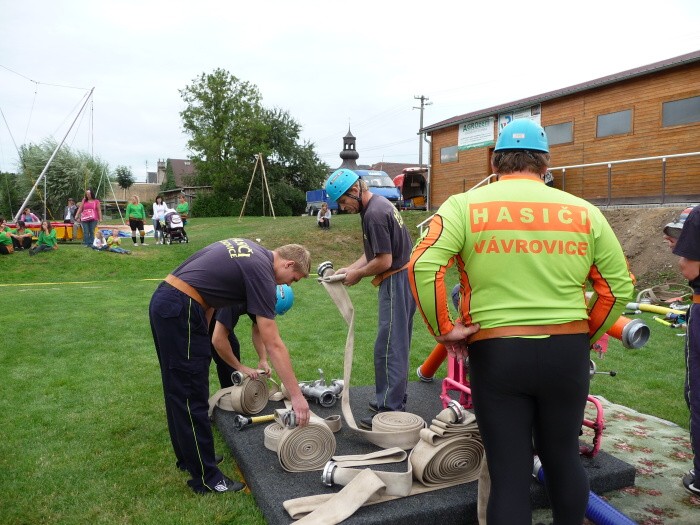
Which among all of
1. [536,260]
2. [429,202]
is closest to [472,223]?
[536,260]

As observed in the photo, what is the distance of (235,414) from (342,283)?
1333 mm

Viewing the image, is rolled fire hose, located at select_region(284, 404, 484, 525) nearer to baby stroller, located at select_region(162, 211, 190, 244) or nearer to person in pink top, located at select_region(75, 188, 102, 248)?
person in pink top, located at select_region(75, 188, 102, 248)

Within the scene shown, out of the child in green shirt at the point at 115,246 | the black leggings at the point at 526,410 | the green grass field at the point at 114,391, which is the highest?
the black leggings at the point at 526,410

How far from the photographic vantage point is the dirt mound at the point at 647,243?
11781 mm

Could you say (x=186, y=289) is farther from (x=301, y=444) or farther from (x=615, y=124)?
(x=615, y=124)

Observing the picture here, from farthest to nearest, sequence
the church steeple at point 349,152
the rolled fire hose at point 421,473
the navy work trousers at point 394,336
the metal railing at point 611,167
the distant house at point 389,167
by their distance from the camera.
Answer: the distant house at point 389,167
the church steeple at point 349,152
the metal railing at point 611,167
the navy work trousers at point 394,336
the rolled fire hose at point 421,473

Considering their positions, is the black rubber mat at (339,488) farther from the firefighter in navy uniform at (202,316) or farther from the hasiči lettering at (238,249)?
the hasiči lettering at (238,249)

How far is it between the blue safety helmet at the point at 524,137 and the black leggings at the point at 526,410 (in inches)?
29.4

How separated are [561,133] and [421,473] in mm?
15893

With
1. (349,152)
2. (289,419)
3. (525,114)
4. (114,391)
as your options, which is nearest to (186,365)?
(289,419)

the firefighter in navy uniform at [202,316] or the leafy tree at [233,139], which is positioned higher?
the leafy tree at [233,139]

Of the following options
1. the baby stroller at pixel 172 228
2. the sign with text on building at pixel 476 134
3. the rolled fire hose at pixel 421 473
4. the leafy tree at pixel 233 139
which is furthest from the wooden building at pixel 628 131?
the leafy tree at pixel 233 139

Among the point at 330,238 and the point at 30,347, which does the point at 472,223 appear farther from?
the point at 330,238

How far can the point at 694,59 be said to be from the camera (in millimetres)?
13266
